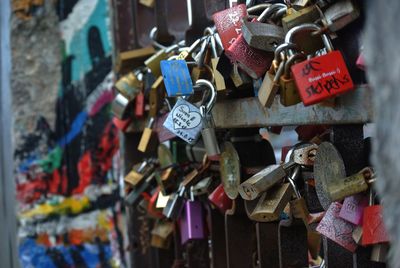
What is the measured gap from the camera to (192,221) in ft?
6.14

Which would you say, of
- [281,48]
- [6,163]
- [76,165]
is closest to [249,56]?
[281,48]

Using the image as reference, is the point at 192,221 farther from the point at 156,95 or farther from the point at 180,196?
the point at 156,95

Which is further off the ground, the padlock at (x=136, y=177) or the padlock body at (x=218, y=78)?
the padlock body at (x=218, y=78)

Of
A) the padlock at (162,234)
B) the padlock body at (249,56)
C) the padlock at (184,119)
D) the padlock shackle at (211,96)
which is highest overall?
the padlock body at (249,56)

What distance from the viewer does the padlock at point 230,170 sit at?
5.06 feet

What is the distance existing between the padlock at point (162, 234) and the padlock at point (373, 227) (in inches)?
39.4

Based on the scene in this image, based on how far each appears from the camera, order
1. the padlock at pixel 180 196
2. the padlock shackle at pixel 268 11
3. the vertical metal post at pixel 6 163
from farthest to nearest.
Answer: the vertical metal post at pixel 6 163 → the padlock at pixel 180 196 → the padlock shackle at pixel 268 11

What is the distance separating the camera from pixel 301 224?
4.81 feet

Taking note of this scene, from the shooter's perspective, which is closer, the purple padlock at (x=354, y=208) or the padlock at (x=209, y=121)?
the purple padlock at (x=354, y=208)

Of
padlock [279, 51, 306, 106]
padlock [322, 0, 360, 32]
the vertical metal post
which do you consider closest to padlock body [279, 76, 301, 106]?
padlock [279, 51, 306, 106]

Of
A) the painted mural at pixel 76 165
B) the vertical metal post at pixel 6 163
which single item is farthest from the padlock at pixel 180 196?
the vertical metal post at pixel 6 163

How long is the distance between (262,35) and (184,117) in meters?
0.27

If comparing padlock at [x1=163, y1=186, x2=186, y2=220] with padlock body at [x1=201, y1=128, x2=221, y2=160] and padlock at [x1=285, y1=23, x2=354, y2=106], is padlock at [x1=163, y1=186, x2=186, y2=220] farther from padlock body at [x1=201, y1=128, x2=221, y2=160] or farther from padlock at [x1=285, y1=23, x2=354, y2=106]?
padlock at [x1=285, y1=23, x2=354, y2=106]

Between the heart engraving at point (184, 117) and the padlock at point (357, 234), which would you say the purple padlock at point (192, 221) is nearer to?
the heart engraving at point (184, 117)
